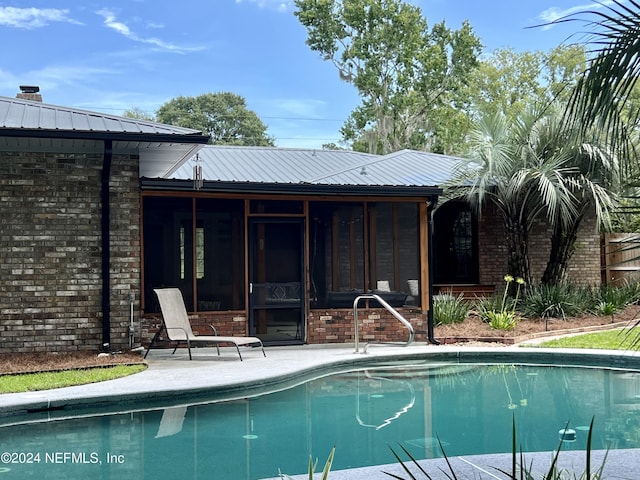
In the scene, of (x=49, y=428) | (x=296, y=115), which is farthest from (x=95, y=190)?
(x=296, y=115)

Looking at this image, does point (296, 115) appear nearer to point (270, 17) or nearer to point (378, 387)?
point (270, 17)

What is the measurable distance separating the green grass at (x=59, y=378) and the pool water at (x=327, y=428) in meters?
0.73

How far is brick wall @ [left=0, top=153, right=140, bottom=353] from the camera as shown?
9.06m

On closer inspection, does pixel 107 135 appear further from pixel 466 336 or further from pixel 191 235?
pixel 466 336

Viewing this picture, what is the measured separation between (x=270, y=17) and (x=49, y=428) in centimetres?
3693

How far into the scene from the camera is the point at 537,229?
52.7 feet

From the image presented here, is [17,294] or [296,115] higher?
[296,115]

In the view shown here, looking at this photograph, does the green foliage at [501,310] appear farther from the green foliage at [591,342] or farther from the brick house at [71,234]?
the brick house at [71,234]

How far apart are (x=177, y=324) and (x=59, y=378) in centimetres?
249

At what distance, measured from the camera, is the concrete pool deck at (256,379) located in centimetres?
436

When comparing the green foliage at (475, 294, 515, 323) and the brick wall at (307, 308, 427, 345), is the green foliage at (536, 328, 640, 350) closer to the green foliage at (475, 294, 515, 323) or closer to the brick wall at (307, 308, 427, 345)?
the green foliage at (475, 294, 515, 323)

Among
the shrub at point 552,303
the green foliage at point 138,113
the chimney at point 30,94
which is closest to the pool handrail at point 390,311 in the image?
the shrub at point 552,303

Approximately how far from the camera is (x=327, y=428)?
666 cm

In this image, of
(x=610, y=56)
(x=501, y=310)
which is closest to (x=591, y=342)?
(x=501, y=310)
